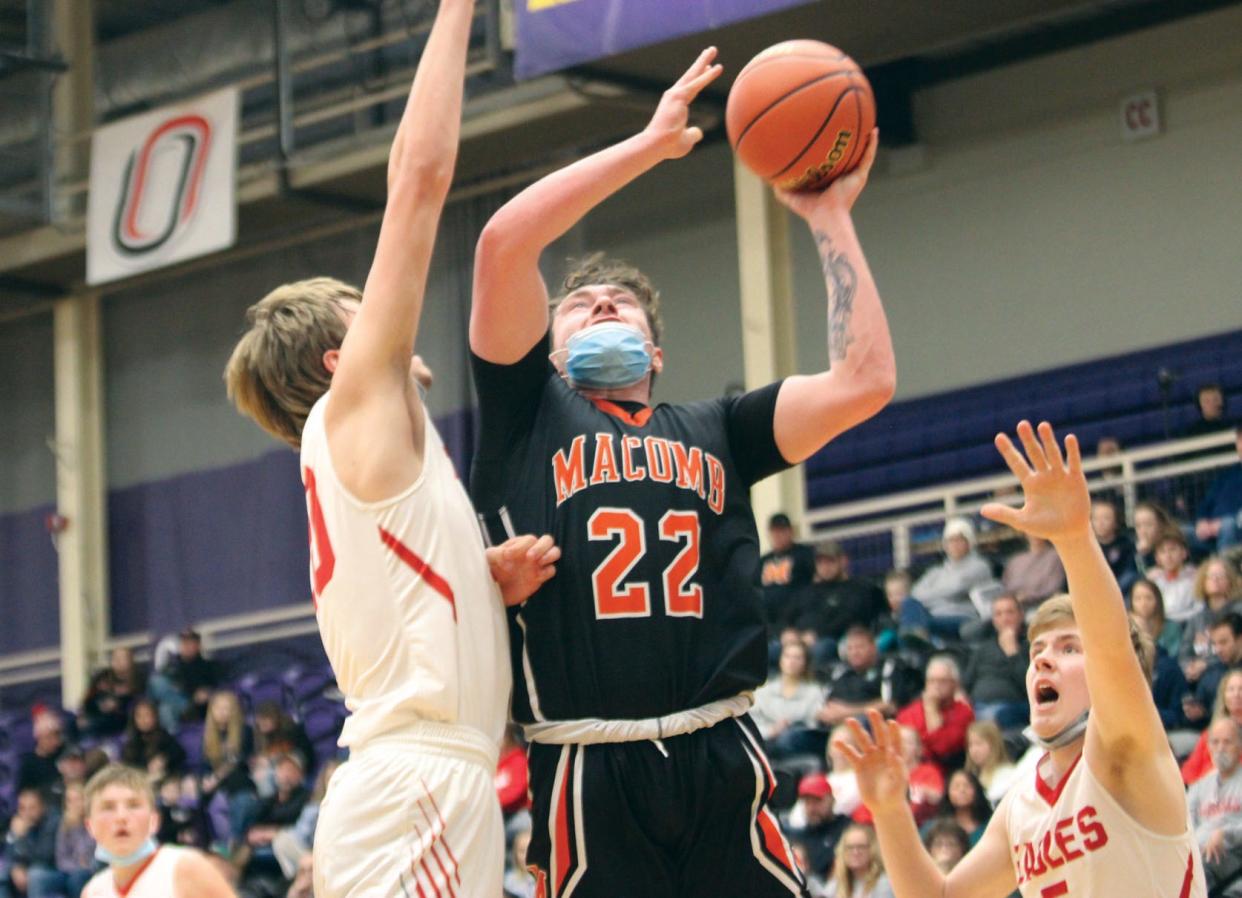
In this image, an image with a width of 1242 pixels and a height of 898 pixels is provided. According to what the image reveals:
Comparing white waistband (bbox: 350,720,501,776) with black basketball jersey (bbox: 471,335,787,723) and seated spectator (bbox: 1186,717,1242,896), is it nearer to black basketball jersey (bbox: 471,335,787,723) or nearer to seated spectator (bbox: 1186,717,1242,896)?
black basketball jersey (bbox: 471,335,787,723)

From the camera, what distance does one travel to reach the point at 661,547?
4.44 m

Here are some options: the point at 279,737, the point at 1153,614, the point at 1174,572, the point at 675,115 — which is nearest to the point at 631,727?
the point at 675,115

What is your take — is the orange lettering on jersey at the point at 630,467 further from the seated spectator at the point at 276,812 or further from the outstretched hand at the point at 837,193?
the seated spectator at the point at 276,812

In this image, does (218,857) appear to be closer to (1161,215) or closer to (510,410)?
(1161,215)

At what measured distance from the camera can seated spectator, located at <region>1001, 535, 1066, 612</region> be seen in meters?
11.9

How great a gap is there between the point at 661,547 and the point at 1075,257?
13322mm

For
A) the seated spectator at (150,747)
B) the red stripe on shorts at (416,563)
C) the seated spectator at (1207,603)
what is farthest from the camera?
the seated spectator at (150,747)

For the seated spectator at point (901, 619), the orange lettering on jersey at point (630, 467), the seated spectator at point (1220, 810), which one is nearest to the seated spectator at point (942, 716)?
the seated spectator at point (901, 619)

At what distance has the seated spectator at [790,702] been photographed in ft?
38.6

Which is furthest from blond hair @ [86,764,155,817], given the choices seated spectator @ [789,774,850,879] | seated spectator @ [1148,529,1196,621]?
seated spectator @ [1148,529,1196,621]

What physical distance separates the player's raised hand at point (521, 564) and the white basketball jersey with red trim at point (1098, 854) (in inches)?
52.4

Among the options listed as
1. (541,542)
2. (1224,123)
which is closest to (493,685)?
(541,542)

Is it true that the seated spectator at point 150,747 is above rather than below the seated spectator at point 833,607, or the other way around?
below

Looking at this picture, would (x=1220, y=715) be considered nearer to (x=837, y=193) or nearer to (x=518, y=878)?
(x=518, y=878)
